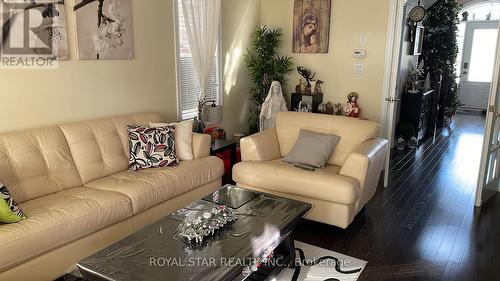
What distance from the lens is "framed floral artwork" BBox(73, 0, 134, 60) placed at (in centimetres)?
323

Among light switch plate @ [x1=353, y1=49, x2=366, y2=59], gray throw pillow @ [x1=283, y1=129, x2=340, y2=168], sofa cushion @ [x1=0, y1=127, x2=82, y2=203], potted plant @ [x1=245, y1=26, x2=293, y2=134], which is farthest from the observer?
potted plant @ [x1=245, y1=26, x2=293, y2=134]

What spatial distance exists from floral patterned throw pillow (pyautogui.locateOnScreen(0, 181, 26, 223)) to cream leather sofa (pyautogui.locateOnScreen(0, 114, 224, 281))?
0.06 metres

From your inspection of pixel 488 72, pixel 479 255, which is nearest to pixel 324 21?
pixel 479 255

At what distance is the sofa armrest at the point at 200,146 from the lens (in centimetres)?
362

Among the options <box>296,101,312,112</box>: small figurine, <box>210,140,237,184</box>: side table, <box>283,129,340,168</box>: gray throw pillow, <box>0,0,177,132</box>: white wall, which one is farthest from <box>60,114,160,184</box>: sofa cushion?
<box>296,101,312,112</box>: small figurine

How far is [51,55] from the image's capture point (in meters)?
3.03

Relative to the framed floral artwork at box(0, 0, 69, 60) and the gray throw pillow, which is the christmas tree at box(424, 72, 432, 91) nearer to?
the gray throw pillow

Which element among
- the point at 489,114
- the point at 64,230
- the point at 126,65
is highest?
the point at 126,65

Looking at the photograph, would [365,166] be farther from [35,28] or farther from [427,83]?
[427,83]

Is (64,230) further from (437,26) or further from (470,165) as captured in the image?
(437,26)

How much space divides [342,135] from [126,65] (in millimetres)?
2199

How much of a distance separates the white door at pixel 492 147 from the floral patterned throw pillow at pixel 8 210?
390 cm

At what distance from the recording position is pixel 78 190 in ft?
9.29

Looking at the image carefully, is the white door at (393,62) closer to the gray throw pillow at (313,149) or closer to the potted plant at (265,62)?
the gray throw pillow at (313,149)
